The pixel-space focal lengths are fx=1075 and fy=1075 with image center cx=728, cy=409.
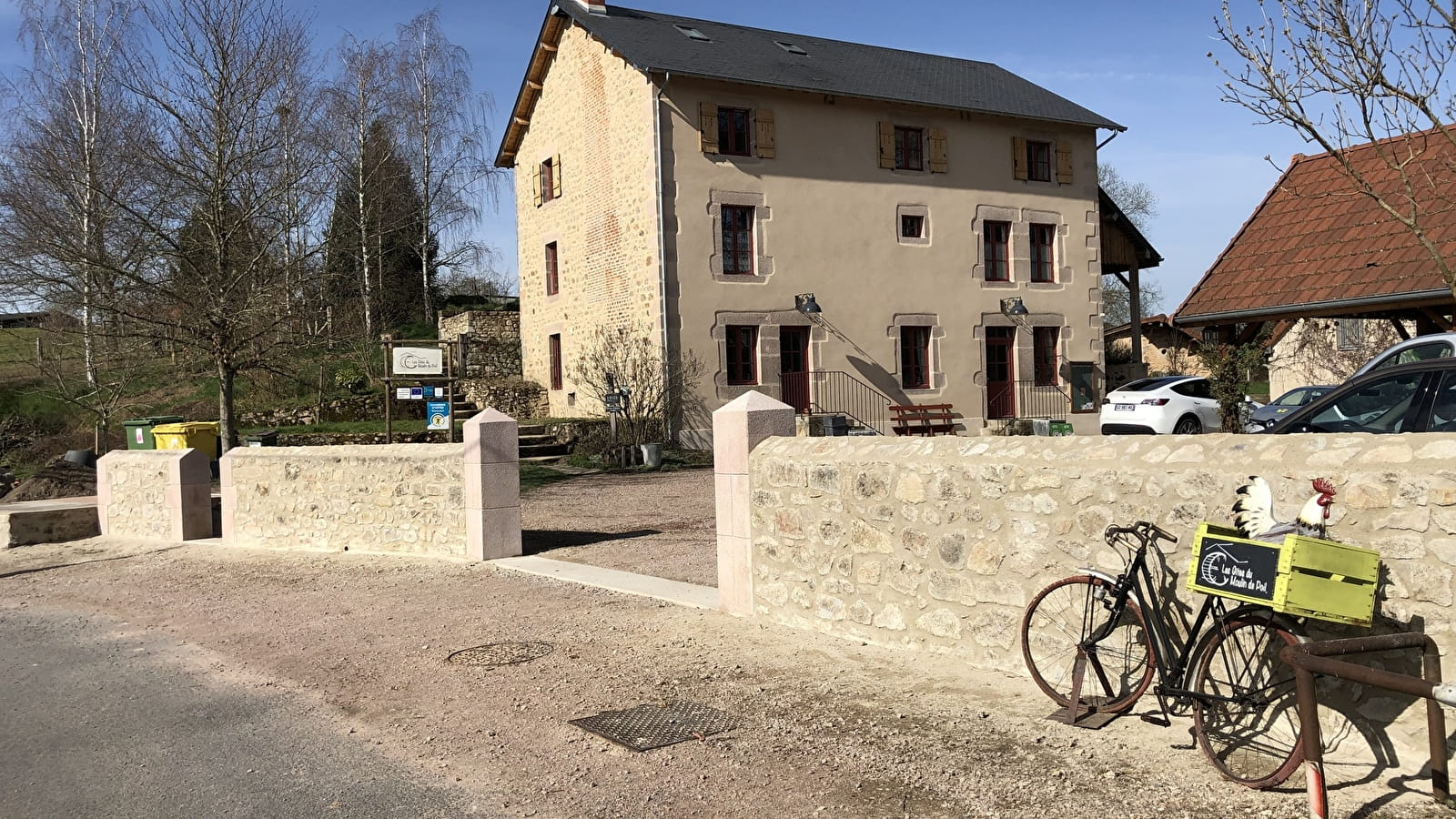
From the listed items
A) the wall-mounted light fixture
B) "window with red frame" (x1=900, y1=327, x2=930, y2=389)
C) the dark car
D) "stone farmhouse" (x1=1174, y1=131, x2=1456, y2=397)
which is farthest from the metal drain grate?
the wall-mounted light fixture

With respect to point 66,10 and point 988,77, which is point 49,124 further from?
point 988,77

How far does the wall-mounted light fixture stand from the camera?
25.8 metres

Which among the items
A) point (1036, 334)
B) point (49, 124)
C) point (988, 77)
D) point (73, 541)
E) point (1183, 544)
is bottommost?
point (73, 541)

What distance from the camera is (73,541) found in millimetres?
15062

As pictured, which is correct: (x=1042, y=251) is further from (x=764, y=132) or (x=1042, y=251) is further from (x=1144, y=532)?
(x=1144, y=532)

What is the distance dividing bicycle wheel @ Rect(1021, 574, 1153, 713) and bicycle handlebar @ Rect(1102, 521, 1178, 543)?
8.8 inches

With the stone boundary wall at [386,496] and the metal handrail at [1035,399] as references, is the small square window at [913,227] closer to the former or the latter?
the metal handrail at [1035,399]

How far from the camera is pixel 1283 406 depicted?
17.6m

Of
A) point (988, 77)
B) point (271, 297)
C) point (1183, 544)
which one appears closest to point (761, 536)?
point (1183, 544)

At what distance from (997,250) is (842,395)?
19.4 feet

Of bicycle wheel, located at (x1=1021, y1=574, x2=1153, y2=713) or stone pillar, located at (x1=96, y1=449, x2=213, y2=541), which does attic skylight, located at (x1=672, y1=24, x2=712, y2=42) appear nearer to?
stone pillar, located at (x1=96, y1=449, x2=213, y2=541)

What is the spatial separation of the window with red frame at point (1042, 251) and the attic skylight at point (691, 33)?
364 inches

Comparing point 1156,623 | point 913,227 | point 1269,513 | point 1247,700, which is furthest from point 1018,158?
point 1247,700

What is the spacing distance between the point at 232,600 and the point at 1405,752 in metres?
9.01
